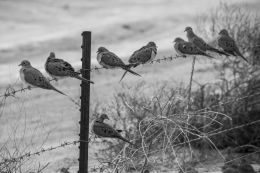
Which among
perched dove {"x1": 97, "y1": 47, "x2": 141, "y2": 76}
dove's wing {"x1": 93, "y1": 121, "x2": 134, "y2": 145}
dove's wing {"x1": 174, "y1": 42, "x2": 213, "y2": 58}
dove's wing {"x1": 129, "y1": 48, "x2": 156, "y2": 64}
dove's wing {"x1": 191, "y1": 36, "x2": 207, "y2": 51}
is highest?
dove's wing {"x1": 191, "y1": 36, "x2": 207, "y2": 51}

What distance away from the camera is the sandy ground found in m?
11.9

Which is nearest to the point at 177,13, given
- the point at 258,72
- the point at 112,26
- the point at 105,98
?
the point at 112,26

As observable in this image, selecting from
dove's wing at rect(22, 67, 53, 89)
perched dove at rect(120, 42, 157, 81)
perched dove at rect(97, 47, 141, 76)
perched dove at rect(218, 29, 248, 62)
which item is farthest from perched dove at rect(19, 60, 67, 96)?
perched dove at rect(218, 29, 248, 62)

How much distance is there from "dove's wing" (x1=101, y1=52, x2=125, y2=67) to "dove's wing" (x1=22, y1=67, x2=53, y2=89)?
0.74m

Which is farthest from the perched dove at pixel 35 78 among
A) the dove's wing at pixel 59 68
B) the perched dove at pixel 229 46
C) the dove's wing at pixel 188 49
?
the perched dove at pixel 229 46

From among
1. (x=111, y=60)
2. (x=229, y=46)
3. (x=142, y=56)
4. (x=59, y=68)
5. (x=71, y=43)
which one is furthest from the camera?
(x=71, y=43)

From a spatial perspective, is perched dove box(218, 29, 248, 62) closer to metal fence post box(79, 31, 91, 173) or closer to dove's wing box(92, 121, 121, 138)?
dove's wing box(92, 121, 121, 138)

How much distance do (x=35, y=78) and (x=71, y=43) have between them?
11.6 metres

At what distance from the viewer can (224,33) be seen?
921cm

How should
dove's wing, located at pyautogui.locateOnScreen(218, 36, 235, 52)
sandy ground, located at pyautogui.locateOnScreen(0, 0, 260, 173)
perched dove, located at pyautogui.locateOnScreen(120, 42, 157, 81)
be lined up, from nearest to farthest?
perched dove, located at pyautogui.locateOnScreen(120, 42, 157, 81)
dove's wing, located at pyautogui.locateOnScreen(218, 36, 235, 52)
sandy ground, located at pyautogui.locateOnScreen(0, 0, 260, 173)

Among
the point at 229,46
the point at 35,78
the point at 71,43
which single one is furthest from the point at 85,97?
the point at 71,43

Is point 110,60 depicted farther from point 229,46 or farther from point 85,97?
point 229,46

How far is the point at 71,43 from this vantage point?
18.5 meters

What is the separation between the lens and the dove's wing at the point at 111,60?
7226 mm
